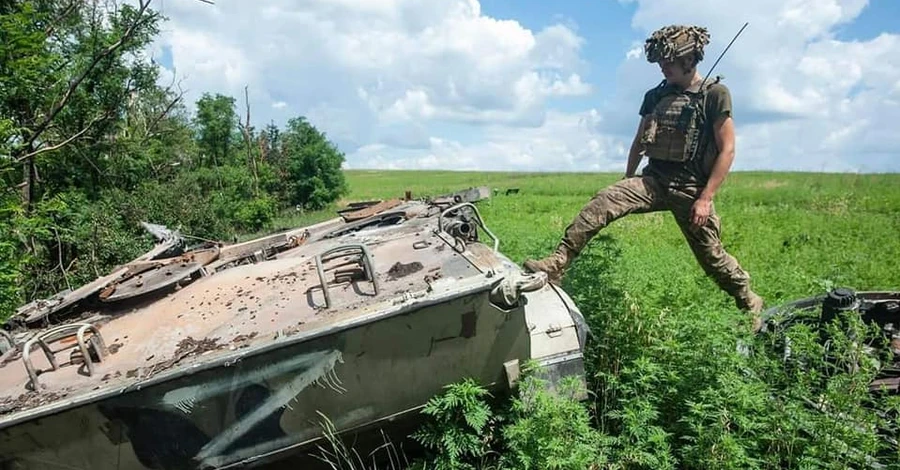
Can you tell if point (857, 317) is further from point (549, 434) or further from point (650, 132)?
point (650, 132)

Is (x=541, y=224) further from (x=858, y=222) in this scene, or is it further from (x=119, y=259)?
(x=119, y=259)

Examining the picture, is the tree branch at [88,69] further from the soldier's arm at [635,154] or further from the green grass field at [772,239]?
A: the soldier's arm at [635,154]

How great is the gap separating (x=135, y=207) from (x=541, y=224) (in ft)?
33.3

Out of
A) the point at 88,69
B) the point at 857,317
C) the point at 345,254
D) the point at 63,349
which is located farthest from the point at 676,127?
the point at 88,69

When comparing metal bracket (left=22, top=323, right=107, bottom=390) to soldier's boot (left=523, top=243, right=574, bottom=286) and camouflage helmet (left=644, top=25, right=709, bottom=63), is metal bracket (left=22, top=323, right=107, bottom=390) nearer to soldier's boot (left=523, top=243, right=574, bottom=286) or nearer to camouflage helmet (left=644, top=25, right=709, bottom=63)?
soldier's boot (left=523, top=243, right=574, bottom=286)

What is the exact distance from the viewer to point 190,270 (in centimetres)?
430

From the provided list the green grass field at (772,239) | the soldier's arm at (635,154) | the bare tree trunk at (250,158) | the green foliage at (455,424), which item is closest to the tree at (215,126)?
the bare tree trunk at (250,158)

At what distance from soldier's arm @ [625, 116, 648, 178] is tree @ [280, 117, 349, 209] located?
27554 mm

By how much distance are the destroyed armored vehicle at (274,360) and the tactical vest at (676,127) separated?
1.76 meters

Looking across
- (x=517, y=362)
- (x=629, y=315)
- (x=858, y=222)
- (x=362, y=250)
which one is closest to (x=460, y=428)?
(x=517, y=362)

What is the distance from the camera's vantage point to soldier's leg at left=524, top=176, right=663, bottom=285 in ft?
16.1

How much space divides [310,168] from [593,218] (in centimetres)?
2891

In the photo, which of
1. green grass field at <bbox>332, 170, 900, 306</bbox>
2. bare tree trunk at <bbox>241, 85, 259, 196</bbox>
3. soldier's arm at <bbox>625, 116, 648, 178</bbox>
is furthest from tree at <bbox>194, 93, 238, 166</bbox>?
soldier's arm at <bbox>625, 116, 648, 178</bbox>

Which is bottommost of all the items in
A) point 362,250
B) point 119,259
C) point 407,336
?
point 119,259
